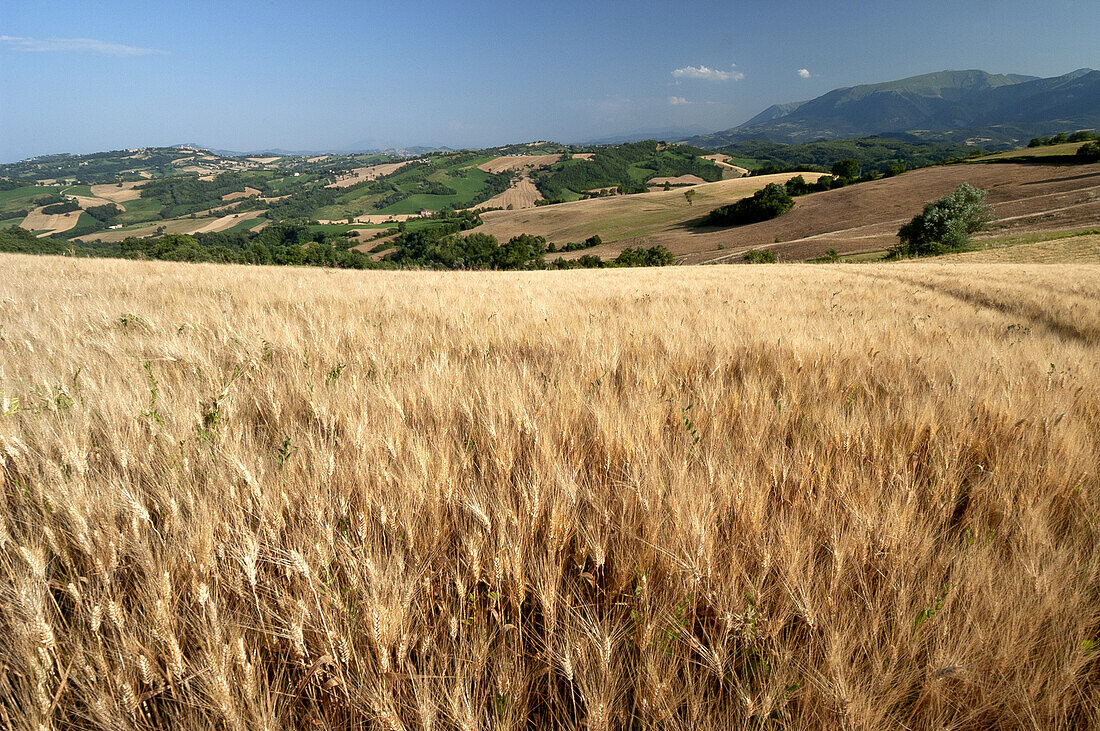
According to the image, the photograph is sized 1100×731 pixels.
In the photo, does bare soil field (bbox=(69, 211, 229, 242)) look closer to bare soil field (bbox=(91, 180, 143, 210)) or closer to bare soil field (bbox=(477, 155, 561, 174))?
bare soil field (bbox=(91, 180, 143, 210))

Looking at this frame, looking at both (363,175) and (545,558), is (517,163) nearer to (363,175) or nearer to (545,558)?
(363,175)

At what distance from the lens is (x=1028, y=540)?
4.13 feet

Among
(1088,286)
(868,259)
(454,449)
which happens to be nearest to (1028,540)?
(454,449)

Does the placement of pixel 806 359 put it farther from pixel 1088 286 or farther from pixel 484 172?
pixel 484 172

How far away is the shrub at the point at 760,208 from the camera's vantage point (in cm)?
7094

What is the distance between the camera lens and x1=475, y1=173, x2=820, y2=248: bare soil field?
7744 cm

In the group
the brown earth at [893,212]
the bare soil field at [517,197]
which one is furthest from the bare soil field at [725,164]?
the brown earth at [893,212]

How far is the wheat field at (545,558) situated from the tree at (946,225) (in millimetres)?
49433

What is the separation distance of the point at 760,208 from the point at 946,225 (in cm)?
3518

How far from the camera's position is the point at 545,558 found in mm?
1138

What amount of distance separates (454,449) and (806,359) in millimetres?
2402

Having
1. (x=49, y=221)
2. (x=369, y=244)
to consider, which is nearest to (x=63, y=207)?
(x=49, y=221)

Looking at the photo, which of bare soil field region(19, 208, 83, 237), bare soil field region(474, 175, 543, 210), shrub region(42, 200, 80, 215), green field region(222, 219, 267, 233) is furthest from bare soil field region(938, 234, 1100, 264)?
shrub region(42, 200, 80, 215)

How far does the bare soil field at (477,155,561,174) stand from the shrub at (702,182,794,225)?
4333 inches
